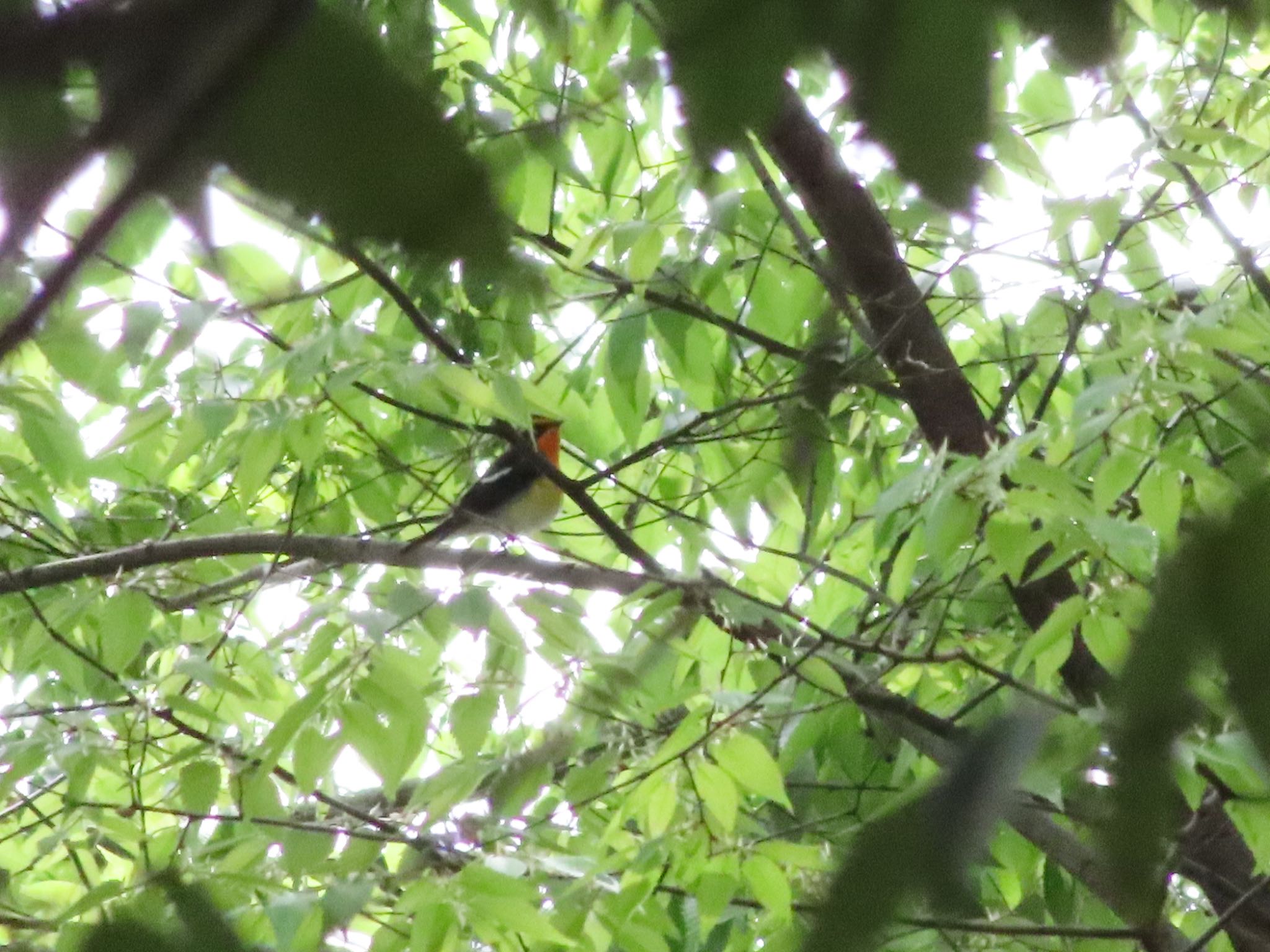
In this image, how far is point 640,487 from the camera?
2721 mm

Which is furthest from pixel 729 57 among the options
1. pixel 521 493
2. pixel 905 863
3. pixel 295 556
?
pixel 521 493

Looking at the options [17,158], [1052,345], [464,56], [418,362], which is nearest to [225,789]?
[418,362]

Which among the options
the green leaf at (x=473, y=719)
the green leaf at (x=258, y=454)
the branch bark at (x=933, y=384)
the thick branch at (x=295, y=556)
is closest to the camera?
the branch bark at (x=933, y=384)

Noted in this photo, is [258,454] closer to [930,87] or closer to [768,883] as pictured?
[768,883]

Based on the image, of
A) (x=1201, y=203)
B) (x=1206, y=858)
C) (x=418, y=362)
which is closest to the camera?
(x=418, y=362)

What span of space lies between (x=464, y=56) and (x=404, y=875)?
1.16m

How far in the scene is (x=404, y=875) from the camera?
5.70 feet

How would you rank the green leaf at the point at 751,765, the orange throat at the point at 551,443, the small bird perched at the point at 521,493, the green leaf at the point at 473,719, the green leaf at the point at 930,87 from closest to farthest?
the green leaf at the point at 930,87
the green leaf at the point at 751,765
the green leaf at the point at 473,719
the small bird perched at the point at 521,493
the orange throat at the point at 551,443

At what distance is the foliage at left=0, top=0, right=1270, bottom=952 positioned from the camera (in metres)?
0.42

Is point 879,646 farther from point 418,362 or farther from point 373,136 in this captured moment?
point 373,136

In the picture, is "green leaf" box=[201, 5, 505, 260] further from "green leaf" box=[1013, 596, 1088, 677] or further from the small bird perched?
the small bird perched

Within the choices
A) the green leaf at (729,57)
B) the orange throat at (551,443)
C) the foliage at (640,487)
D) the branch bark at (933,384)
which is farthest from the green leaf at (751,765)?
the orange throat at (551,443)

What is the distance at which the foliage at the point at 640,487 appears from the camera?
1.39 feet

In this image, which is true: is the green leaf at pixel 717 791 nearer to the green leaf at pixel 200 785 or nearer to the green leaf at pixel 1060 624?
the green leaf at pixel 1060 624
